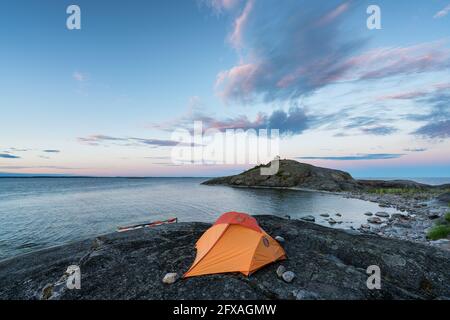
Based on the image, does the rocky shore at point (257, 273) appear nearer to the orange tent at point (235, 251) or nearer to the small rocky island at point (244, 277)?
the small rocky island at point (244, 277)

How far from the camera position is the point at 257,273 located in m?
7.71

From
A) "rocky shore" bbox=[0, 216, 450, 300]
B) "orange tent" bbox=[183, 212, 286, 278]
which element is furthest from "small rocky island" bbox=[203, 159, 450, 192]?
"orange tent" bbox=[183, 212, 286, 278]

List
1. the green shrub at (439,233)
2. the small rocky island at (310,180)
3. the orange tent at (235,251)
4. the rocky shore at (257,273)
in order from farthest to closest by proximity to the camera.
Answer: the small rocky island at (310,180), the green shrub at (439,233), the orange tent at (235,251), the rocky shore at (257,273)

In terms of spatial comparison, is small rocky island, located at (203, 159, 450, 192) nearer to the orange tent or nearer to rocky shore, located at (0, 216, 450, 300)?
rocky shore, located at (0, 216, 450, 300)

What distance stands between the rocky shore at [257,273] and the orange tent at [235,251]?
0.97 ft

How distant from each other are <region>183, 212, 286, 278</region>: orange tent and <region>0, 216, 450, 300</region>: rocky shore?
297 mm

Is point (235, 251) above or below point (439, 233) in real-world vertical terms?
above

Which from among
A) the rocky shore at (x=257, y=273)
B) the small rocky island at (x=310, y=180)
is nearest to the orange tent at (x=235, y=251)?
the rocky shore at (x=257, y=273)

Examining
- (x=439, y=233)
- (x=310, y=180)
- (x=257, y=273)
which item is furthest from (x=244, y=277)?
(x=310, y=180)

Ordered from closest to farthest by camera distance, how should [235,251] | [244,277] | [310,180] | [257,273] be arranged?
[244,277] < [257,273] < [235,251] < [310,180]

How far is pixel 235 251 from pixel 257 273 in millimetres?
1136

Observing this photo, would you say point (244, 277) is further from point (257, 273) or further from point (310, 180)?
point (310, 180)

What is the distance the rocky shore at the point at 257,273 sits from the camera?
6746 mm

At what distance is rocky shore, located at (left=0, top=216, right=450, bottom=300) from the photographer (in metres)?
6.75
